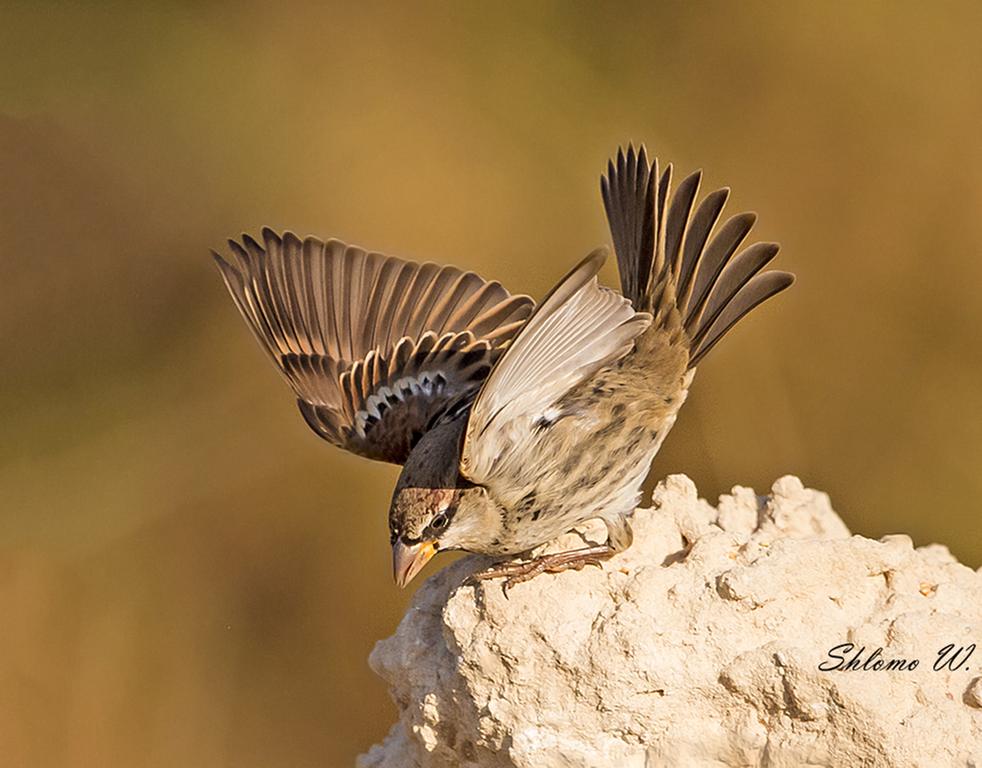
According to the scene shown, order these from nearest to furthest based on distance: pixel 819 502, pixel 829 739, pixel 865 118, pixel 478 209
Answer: pixel 829 739
pixel 819 502
pixel 865 118
pixel 478 209

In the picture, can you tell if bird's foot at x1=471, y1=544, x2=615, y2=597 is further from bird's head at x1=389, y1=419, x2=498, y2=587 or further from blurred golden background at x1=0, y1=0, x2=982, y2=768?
blurred golden background at x1=0, y1=0, x2=982, y2=768

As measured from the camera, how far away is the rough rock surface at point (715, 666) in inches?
74.6

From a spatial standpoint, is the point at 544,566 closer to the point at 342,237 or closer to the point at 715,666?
the point at 715,666

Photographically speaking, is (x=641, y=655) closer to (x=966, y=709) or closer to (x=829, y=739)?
(x=829, y=739)

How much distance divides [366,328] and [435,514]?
90cm

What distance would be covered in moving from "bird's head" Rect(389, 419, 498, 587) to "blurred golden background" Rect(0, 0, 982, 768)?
1686mm

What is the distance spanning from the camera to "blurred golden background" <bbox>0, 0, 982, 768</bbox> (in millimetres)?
3883

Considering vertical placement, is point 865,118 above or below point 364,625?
above

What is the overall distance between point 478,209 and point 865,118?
3.78 ft

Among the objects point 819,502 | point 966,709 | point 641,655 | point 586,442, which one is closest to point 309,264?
point 586,442

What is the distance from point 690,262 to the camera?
275cm

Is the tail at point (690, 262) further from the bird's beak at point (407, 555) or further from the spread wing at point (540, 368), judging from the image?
the bird's beak at point (407, 555)

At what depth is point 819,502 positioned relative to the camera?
2.40 meters

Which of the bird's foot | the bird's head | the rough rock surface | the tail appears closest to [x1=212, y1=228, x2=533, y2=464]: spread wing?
the tail
